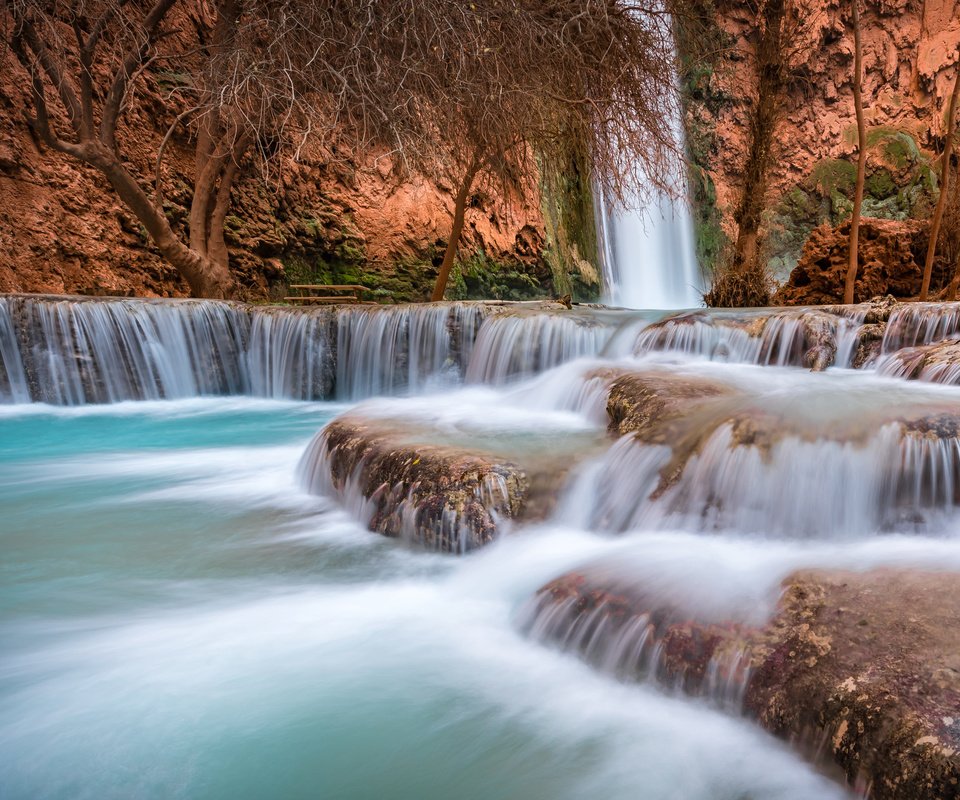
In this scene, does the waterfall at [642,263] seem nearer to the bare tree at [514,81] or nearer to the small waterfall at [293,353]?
the bare tree at [514,81]

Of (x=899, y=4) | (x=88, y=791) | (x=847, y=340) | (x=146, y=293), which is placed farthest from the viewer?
(x=899, y=4)

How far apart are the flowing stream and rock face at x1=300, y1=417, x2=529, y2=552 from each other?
81 millimetres

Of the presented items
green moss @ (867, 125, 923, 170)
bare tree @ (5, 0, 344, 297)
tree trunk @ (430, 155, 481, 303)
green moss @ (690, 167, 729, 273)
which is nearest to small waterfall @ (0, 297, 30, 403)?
bare tree @ (5, 0, 344, 297)

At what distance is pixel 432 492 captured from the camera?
3107 mm

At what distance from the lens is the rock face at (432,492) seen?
3025 mm

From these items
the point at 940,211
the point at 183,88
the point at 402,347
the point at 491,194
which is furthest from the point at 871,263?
the point at 183,88

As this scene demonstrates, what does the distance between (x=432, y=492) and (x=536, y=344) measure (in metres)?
4.38

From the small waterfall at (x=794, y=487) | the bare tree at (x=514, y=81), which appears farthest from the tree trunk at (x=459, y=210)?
the small waterfall at (x=794, y=487)

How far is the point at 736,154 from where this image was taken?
22156 millimetres

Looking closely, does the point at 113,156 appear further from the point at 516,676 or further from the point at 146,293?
the point at 516,676

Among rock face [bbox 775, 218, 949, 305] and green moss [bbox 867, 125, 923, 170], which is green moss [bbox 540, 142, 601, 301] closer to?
rock face [bbox 775, 218, 949, 305]

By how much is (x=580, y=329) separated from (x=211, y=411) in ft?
13.4

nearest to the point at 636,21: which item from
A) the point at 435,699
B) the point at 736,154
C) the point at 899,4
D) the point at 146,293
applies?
the point at 146,293

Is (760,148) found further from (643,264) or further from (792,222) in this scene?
(792,222)
